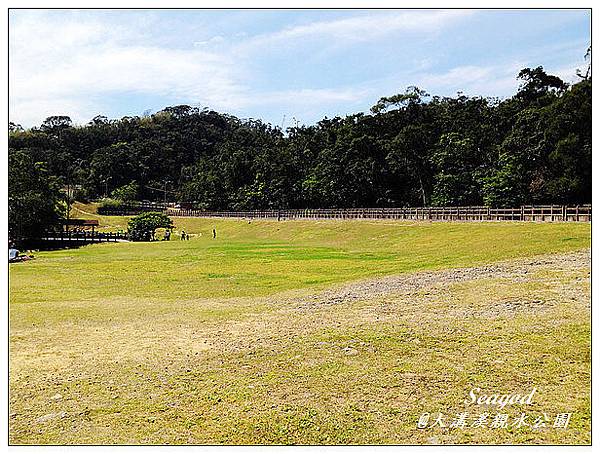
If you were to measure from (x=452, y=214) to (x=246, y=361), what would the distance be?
3266 cm

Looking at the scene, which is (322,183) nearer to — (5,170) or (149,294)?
(149,294)

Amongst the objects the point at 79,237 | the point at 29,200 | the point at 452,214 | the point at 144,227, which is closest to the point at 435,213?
the point at 452,214

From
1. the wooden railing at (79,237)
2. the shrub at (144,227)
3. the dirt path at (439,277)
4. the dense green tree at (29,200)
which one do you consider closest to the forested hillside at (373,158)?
the dense green tree at (29,200)

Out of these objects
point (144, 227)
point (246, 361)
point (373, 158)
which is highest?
point (373, 158)

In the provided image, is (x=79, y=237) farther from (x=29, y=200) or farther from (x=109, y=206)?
(x=109, y=206)

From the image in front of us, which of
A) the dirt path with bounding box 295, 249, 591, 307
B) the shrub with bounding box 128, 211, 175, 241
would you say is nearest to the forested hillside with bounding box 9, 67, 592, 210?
the dirt path with bounding box 295, 249, 591, 307

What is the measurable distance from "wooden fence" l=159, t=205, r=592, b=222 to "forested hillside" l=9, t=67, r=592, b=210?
588 millimetres

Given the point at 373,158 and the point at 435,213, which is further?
the point at 373,158

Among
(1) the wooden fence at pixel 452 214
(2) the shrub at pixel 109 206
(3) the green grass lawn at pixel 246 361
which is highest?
(2) the shrub at pixel 109 206

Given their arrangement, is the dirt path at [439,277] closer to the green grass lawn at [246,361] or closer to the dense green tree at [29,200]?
the green grass lawn at [246,361]

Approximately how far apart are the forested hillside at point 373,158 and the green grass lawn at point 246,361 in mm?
4584

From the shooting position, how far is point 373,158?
63562 mm

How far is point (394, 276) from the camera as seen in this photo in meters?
17.1

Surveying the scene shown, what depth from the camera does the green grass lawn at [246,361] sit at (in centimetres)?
634
